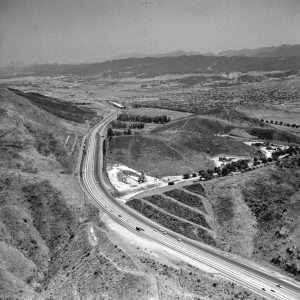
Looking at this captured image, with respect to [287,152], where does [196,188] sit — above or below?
below

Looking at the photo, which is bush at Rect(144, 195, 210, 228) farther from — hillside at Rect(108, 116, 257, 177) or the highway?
hillside at Rect(108, 116, 257, 177)

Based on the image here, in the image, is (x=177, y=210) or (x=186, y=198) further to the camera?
(x=186, y=198)

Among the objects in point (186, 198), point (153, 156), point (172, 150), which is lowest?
point (186, 198)

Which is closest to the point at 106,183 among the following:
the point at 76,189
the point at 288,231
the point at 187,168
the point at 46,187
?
the point at 76,189

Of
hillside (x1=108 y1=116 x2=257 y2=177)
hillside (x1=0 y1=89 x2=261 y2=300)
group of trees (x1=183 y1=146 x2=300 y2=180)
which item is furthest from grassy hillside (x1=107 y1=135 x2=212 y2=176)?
hillside (x1=0 y1=89 x2=261 y2=300)

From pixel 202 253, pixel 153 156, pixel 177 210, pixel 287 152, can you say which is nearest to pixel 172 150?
pixel 153 156

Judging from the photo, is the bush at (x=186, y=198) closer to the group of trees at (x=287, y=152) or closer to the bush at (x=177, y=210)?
the bush at (x=177, y=210)

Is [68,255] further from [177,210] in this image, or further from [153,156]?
[153,156]

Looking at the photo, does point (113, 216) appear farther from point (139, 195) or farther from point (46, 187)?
point (46, 187)

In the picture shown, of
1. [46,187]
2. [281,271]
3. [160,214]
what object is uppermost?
[46,187]
